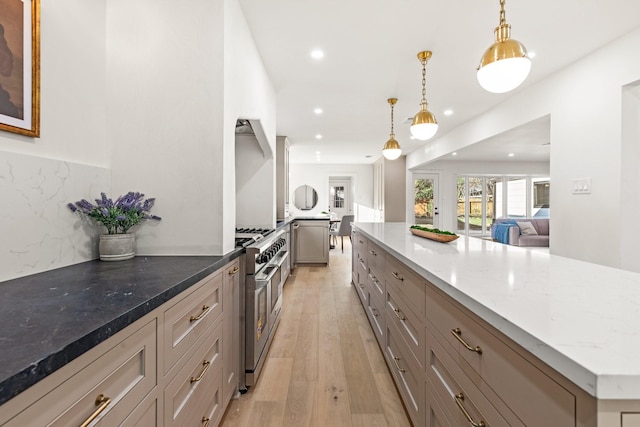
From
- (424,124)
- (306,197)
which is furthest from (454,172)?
(424,124)

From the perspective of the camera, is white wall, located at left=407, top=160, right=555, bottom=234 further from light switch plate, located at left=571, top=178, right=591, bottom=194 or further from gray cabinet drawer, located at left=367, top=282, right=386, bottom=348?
gray cabinet drawer, located at left=367, top=282, right=386, bottom=348

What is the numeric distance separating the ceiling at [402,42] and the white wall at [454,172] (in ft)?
13.9

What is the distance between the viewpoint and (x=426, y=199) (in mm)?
8641

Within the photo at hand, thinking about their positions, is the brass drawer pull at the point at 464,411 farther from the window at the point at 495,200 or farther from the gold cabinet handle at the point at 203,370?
the window at the point at 495,200

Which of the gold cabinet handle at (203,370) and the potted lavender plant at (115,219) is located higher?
the potted lavender plant at (115,219)

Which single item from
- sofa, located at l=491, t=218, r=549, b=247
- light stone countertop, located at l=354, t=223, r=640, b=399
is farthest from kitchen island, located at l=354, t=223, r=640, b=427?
sofa, located at l=491, t=218, r=549, b=247

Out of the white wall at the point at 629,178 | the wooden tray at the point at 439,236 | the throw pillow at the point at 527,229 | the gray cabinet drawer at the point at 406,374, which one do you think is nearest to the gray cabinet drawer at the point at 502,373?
the gray cabinet drawer at the point at 406,374

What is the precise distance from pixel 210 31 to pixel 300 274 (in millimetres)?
3745

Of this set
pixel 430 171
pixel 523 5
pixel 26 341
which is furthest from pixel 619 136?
pixel 430 171

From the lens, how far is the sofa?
674 cm

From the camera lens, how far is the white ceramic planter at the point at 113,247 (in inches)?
54.9

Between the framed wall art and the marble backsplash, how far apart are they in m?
0.14

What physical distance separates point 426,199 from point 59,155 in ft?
27.9

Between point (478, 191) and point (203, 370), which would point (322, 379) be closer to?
point (203, 370)
